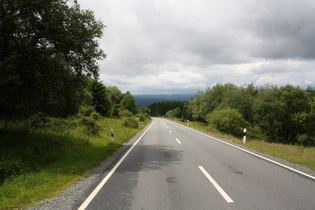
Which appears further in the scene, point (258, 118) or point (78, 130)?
point (258, 118)

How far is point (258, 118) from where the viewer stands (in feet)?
123

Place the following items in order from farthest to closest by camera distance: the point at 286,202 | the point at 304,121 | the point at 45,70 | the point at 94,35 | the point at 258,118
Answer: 1. the point at 258,118
2. the point at 304,121
3. the point at 94,35
4. the point at 45,70
5. the point at 286,202

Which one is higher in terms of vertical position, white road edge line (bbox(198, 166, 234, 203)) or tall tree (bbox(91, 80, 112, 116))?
tall tree (bbox(91, 80, 112, 116))

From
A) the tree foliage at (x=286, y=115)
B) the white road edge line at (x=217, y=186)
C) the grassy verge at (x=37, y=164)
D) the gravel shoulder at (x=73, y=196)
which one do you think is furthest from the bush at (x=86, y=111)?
the white road edge line at (x=217, y=186)

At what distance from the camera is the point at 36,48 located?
26.4ft

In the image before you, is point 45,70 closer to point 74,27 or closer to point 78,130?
point 74,27

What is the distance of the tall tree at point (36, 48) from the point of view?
7.35m

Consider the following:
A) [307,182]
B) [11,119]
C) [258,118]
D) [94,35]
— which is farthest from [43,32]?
[258,118]

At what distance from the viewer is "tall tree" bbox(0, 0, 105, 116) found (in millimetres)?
7352

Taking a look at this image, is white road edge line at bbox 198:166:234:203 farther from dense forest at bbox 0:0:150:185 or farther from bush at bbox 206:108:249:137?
bush at bbox 206:108:249:137

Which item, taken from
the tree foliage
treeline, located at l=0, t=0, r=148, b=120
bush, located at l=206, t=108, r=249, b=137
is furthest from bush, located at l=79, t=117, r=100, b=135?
the tree foliage

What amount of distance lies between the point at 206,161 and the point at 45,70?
7.51 metres

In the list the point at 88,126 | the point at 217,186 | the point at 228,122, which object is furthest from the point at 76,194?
the point at 228,122

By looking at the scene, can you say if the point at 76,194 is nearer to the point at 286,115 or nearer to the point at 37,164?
the point at 37,164
